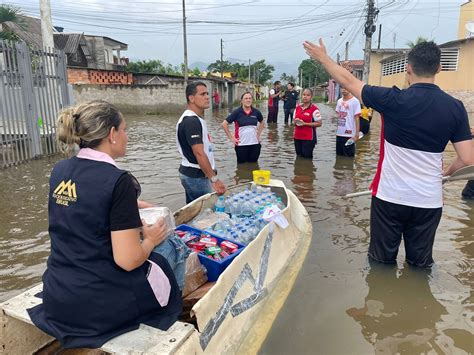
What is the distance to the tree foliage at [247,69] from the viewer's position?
249 ft

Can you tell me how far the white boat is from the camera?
7.25 feet

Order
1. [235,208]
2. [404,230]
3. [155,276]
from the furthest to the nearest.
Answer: [235,208] → [404,230] → [155,276]

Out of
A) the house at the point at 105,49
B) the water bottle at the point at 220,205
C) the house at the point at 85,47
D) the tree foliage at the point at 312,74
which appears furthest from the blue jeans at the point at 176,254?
the tree foliage at the point at 312,74

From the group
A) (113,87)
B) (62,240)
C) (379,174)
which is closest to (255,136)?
(379,174)

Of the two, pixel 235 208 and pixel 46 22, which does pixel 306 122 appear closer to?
pixel 235 208

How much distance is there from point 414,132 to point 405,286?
5.17ft

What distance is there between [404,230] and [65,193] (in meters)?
3.07

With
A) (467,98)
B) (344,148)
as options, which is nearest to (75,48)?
(467,98)

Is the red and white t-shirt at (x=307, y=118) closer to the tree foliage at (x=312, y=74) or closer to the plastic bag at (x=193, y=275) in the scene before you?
the plastic bag at (x=193, y=275)

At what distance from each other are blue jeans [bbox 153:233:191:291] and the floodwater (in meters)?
0.92

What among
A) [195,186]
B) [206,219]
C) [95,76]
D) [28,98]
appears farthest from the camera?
[95,76]

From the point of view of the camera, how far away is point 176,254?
2793mm

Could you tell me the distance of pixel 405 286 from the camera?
3873 mm

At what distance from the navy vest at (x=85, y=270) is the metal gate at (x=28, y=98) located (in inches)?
281
